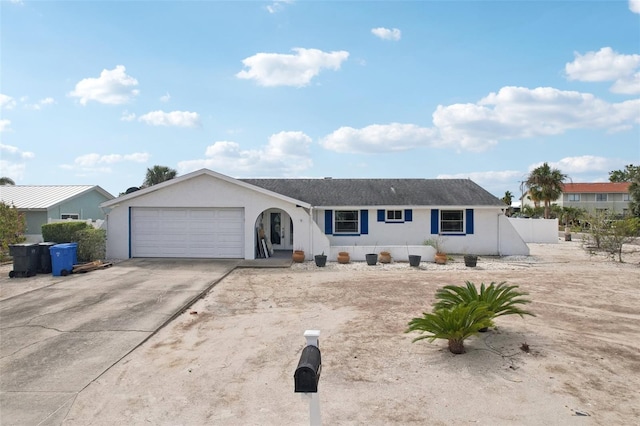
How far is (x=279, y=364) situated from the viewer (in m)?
6.11

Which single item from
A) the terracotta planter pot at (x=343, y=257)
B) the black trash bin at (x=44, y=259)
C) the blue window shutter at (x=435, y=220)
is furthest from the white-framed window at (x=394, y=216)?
the black trash bin at (x=44, y=259)

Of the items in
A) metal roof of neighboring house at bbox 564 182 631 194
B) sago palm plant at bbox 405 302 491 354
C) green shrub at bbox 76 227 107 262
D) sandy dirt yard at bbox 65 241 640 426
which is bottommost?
sandy dirt yard at bbox 65 241 640 426

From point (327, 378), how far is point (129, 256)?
14298 millimetres

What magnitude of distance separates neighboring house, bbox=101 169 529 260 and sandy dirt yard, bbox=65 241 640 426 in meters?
6.87

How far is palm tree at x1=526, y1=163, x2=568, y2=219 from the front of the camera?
3959cm

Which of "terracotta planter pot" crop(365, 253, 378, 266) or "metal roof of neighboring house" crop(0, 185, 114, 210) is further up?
"metal roof of neighboring house" crop(0, 185, 114, 210)

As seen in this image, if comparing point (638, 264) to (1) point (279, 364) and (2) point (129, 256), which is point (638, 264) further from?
(2) point (129, 256)

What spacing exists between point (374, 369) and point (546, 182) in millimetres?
40448

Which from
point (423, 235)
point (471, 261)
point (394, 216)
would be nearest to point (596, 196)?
point (423, 235)

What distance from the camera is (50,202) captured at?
2314cm

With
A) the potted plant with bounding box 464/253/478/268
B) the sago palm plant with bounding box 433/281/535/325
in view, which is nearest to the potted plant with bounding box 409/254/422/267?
the potted plant with bounding box 464/253/478/268

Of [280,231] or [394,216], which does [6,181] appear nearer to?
[280,231]

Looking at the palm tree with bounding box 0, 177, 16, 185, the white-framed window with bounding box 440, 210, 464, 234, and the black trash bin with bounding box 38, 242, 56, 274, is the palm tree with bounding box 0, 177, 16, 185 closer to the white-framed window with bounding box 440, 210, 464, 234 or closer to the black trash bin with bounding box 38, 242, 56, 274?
the black trash bin with bounding box 38, 242, 56, 274

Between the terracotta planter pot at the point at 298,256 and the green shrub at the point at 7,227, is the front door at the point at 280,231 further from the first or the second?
the green shrub at the point at 7,227
